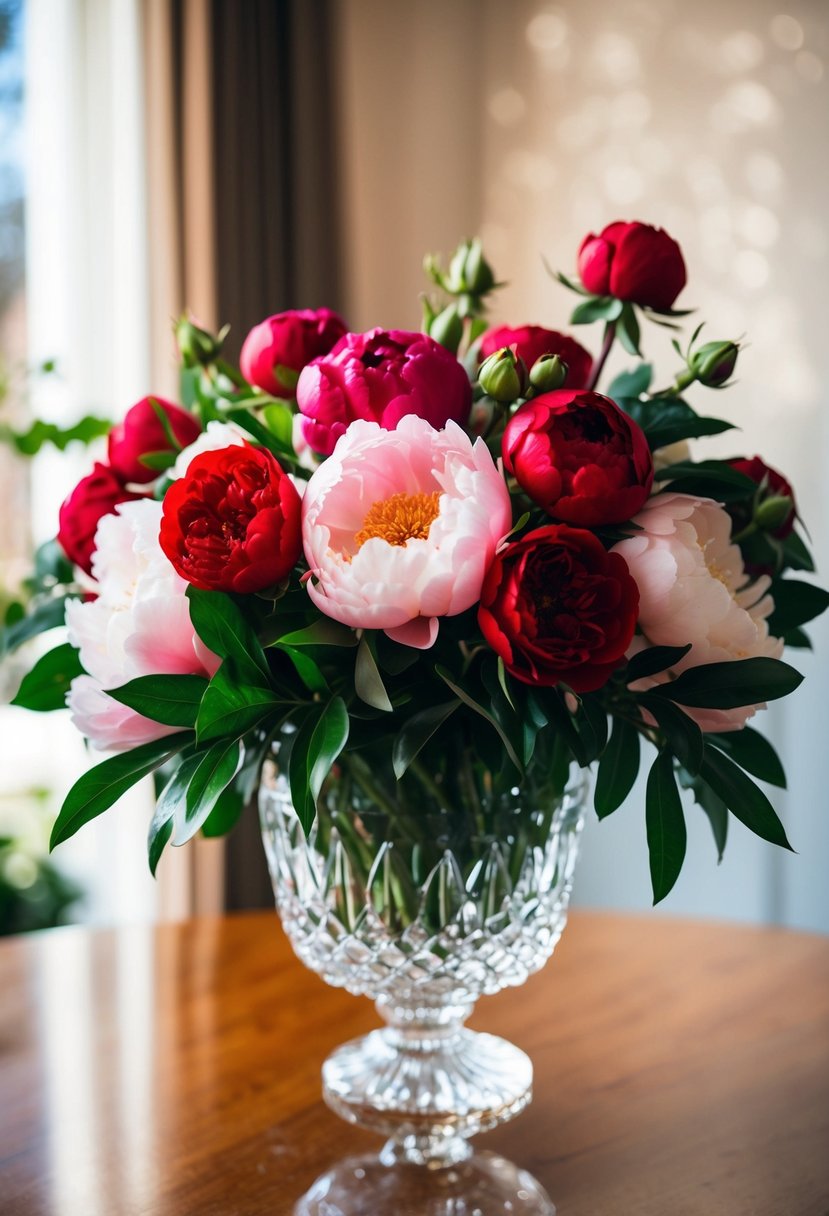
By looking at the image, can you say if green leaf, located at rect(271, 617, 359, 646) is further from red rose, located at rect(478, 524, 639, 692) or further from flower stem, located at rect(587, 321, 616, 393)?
flower stem, located at rect(587, 321, 616, 393)

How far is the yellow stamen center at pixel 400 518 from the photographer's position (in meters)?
0.60

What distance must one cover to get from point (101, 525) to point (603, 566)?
1.01 feet

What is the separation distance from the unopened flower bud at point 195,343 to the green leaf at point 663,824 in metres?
0.42

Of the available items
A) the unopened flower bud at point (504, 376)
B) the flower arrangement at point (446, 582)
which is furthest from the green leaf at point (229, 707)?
the unopened flower bud at point (504, 376)

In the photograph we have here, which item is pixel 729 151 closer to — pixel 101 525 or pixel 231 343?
pixel 231 343

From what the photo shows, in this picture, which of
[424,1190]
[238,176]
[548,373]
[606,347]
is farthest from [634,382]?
[238,176]

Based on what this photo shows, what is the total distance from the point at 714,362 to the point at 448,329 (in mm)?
167

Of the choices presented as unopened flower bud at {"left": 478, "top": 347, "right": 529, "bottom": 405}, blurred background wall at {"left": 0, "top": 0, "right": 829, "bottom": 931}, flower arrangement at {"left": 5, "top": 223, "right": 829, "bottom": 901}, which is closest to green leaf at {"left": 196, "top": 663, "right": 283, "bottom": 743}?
flower arrangement at {"left": 5, "top": 223, "right": 829, "bottom": 901}

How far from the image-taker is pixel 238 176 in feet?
7.55

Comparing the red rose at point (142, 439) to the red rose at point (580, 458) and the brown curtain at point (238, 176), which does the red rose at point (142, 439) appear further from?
the brown curtain at point (238, 176)

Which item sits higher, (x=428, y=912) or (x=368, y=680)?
(x=368, y=680)

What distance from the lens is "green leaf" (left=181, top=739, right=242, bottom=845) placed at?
62cm

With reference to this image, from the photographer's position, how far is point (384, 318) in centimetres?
283

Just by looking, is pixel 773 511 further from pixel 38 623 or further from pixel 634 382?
pixel 38 623
